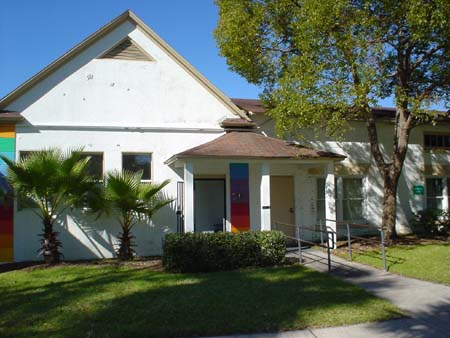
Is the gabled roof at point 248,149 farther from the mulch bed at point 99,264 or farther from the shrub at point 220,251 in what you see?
the mulch bed at point 99,264

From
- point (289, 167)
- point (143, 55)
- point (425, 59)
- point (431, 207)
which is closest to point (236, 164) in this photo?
point (289, 167)

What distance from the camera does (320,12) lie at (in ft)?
38.5

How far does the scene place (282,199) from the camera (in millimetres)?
15906

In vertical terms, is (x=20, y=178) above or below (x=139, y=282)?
above

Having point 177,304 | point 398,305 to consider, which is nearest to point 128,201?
point 177,304

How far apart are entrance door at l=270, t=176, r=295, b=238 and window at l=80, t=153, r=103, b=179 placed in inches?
236

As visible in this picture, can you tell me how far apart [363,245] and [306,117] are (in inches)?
191

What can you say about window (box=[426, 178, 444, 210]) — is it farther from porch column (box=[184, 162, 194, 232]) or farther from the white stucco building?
porch column (box=[184, 162, 194, 232])

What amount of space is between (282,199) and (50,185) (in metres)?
8.02

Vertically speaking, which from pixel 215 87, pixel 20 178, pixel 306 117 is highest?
pixel 215 87

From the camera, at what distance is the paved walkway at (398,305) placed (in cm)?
595

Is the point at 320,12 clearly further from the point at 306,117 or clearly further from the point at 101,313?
the point at 101,313

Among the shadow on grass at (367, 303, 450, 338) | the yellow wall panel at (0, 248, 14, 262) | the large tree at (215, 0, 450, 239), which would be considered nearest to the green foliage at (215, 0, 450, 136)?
the large tree at (215, 0, 450, 239)

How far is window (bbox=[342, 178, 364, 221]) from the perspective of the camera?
1655 cm
